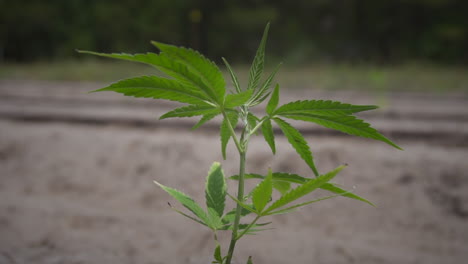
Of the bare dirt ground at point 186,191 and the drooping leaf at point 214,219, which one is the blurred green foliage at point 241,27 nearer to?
the bare dirt ground at point 186,191

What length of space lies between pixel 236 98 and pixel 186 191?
1.62 metres

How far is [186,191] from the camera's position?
2051 millimetres

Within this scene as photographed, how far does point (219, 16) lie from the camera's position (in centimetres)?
1772

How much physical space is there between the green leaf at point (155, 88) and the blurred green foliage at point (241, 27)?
1555cm

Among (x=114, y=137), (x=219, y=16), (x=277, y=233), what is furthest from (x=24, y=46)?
(x=277, y=233)

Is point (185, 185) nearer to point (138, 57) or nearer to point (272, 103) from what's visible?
point (272, 103)

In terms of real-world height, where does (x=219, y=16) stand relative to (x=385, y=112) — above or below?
above

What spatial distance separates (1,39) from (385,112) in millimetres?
17881

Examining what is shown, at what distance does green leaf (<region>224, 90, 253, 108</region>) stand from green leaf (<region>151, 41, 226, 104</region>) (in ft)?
0.04

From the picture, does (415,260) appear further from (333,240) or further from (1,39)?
(1,39)

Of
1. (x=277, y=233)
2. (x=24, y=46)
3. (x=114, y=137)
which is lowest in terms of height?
(x=277, y=233)

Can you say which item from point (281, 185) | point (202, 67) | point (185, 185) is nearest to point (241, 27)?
point (185, 185)

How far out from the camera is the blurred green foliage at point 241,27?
637 inches

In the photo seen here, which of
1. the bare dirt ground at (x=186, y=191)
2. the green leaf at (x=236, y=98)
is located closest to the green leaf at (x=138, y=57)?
the green leaf at (x=236, y=98)
